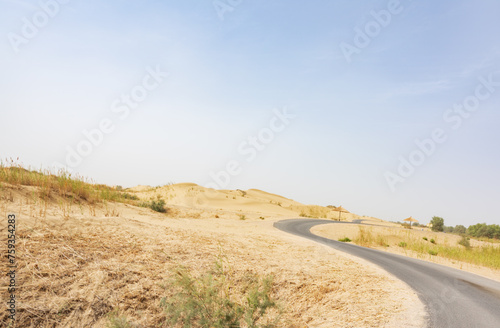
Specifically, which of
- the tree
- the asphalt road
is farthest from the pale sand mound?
the tree

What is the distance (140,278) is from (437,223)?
65.8 metres

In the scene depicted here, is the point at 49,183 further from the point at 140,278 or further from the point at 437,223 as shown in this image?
the point at 437,223

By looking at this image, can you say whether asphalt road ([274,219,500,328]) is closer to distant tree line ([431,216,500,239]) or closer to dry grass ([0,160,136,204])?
dry grass ([0,160,136,204])

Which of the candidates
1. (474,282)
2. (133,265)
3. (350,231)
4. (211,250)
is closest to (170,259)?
(133,265)

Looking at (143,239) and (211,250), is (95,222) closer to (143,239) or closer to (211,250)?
(143,239)

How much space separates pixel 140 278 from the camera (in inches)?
237

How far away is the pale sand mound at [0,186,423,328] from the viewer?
505 cm

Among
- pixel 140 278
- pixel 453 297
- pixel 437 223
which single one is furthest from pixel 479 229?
pixel 140 278

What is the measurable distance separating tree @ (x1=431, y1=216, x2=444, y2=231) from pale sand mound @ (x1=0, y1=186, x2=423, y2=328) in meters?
59.0

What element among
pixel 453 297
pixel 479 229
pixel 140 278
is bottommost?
pixel 140 278

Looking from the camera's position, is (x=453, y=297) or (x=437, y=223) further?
(x=437, y=223)

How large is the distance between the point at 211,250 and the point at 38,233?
4.35m

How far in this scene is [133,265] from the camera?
21.3ft

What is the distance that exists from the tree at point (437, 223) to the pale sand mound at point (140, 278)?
59025 millimetres
